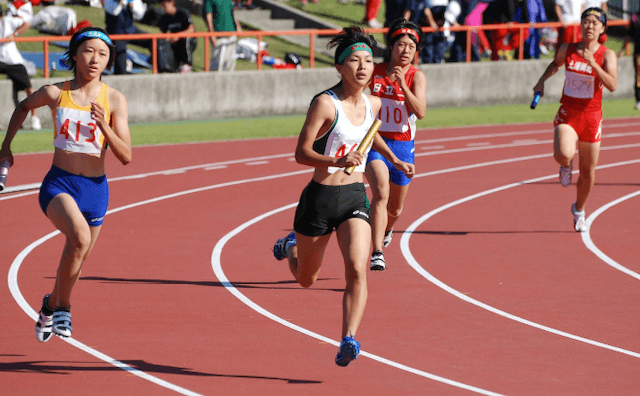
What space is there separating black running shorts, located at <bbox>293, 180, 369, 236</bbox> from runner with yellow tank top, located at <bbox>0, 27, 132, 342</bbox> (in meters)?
1.24

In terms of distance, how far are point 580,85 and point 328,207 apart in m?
5.38

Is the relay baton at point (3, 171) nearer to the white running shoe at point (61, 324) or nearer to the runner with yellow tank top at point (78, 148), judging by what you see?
the runner with yellow tank top at point (78, 148)

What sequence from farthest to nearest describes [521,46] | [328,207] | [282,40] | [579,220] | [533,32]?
1. [282,40]
2. [533,32]
3. [521,46]
4. [579,220]
5. [328,207]

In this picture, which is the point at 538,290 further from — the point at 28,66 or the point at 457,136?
the point at 28,66

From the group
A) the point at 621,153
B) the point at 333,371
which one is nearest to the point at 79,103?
the point at 333,371

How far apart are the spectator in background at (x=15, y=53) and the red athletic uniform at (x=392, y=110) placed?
1128 centimetres

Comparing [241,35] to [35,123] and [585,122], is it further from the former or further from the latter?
[585,122]

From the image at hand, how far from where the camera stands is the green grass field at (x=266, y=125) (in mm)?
20219

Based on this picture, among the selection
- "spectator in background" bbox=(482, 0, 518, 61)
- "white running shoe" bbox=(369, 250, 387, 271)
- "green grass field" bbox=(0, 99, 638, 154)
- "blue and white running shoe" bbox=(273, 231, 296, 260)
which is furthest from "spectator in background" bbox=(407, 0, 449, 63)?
"blue and white running shoe" bbox=(273, 231, 296, 260)

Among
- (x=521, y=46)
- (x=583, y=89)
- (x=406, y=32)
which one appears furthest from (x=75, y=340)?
(x=521, y=46)

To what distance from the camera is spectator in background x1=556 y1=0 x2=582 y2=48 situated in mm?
26750

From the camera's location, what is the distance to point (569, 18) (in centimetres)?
2692

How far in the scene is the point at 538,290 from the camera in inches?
386

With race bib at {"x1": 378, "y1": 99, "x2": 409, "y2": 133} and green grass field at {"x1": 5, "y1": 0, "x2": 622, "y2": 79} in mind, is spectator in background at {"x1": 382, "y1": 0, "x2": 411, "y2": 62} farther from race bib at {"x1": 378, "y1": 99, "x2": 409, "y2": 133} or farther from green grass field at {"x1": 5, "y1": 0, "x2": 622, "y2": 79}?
race bib at {"x1": 378, "y1": 99, "x2": 409, "y2": 133}
